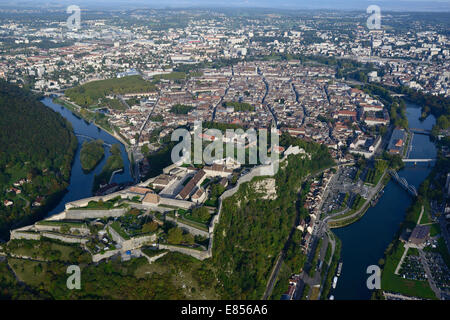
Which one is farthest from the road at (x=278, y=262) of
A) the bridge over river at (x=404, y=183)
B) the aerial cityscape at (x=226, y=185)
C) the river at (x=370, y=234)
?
the bridge over river at (x=404, y=183)

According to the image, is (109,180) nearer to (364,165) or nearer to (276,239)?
(276,239)

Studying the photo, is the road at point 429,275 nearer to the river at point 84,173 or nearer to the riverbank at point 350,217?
the riverbank at point 350,217

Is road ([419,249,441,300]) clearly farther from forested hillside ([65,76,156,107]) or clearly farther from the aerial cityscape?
forested hillside ([65,76,156,107])

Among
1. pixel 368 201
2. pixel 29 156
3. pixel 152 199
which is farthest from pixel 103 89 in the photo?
pixel 368 201

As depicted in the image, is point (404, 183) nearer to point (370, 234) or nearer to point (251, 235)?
point (370, 234)

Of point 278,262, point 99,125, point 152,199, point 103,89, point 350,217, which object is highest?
point 103,89

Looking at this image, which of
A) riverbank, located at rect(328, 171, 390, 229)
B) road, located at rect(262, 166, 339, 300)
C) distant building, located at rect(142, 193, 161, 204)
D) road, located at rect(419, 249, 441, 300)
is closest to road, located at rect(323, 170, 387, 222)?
riverbank, located at rect(328, 171, 390, 229)
